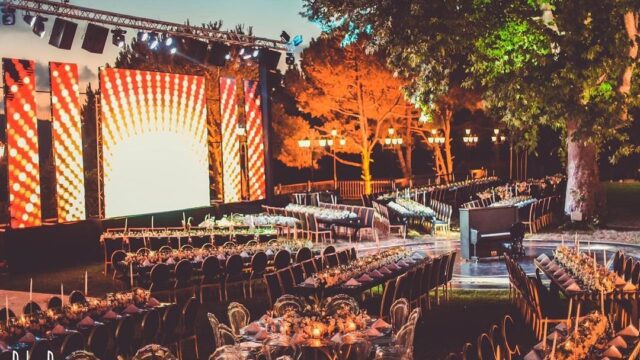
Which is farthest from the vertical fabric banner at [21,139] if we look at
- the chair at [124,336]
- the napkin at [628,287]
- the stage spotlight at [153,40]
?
the napkin at [628,287]

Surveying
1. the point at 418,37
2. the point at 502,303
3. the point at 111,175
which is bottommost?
the point at 502,303

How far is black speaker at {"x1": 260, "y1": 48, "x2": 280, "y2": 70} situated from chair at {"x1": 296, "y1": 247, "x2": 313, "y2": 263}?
9550mm

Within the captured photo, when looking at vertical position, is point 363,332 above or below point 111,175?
below

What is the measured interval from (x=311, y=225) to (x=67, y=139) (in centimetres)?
641

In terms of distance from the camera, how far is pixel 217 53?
758 inches

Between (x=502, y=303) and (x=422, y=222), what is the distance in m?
10.4

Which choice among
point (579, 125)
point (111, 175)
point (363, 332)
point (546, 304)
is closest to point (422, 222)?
point (579, 125)

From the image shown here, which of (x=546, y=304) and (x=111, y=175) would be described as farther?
(x=111, y=175)

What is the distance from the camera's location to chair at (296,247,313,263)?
1238cm

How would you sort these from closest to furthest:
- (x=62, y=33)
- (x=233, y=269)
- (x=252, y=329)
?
(x=252, y=329) < (x=233, y=269) < (x=62, y=33)

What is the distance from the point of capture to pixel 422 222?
2141 cm

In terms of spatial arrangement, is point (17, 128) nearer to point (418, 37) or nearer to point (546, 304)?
point (418, 37)

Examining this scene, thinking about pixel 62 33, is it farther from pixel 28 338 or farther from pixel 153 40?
pixel 28 338

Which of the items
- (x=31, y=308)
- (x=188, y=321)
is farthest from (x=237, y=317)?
(x=31, y=308)
